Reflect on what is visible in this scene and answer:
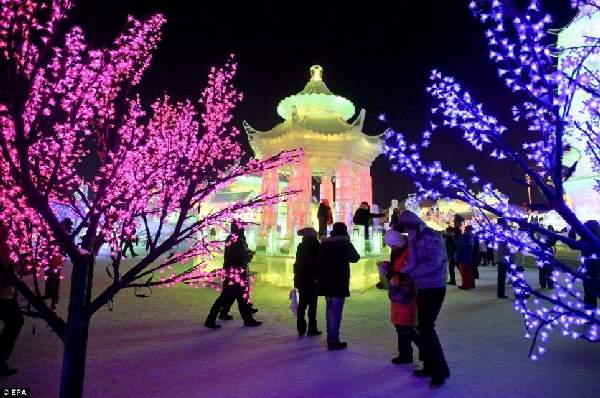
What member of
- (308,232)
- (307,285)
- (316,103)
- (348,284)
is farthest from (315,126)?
(348,284)

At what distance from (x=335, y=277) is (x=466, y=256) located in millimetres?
6709

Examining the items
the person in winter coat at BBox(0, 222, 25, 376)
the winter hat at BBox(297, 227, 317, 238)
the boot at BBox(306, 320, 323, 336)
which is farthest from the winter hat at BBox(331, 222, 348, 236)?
the person in winter coat at BBox(0, 222, 25, 376)

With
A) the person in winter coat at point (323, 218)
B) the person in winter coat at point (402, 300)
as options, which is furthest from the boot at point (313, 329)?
the person in winter coat at point (323, 218)

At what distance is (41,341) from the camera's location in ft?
19.2

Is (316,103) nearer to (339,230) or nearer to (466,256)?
(466,256)

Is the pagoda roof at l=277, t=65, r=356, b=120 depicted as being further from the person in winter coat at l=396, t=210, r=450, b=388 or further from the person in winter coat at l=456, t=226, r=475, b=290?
the person in winter coat at l=396, t=210, r=450, b=388

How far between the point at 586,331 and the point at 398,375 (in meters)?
4.04

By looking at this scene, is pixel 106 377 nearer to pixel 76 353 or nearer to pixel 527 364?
pixel 76 353

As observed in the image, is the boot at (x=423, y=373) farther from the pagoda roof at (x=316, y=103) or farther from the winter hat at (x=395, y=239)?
the pagoda roof at (x=316, y=103)

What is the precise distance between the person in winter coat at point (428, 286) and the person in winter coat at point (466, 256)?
7.01m

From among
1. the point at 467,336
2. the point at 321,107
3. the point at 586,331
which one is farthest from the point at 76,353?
the point at 321,107

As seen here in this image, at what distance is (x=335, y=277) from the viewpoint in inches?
229

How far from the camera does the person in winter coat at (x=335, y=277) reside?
18.7ft

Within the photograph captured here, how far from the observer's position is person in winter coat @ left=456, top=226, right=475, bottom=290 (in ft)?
36.2
